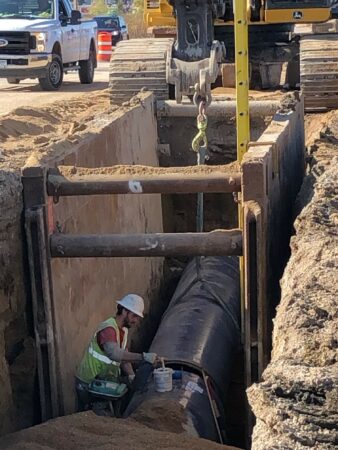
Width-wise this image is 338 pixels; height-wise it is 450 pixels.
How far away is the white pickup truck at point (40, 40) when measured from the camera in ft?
68.8

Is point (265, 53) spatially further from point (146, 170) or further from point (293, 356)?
point (293, 356)

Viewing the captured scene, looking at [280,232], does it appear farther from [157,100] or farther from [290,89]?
[290,89]

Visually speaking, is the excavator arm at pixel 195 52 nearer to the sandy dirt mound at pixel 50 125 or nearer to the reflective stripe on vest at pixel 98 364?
the sandy dirt mound at pixel 50 125

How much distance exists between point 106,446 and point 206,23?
560 centimetres

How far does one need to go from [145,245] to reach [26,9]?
1636 cm

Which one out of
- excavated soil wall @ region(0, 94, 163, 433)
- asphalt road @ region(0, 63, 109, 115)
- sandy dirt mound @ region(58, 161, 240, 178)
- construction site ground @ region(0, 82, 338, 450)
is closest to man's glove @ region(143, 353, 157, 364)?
construction site ground @ region(0, 82, 338, 450)

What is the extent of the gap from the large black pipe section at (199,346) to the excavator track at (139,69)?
393 centimetres

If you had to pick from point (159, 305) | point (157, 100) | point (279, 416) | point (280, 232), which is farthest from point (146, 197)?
point (279, 416)

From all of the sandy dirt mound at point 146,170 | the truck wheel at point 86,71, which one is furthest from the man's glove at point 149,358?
the truck wheel at point 86,71

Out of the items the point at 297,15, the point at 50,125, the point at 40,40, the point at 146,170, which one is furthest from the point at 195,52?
the point at 40,40

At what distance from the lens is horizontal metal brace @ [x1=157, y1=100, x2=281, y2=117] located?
1243 cm

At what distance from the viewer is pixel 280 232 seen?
336 inches

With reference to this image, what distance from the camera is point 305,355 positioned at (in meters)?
3.86

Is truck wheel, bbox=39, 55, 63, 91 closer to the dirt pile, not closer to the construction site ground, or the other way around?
the construction site ground
